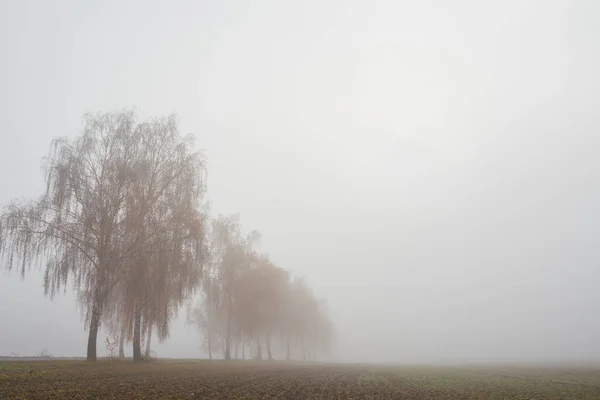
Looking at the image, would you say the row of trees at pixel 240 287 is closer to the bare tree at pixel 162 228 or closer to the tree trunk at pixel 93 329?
the bare tree at pixel 162 228

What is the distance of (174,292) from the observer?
28297 millimetres

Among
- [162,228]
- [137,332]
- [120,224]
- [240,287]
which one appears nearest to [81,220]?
[120,224]

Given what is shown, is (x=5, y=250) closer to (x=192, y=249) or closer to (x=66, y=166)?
(x=66, y=166)

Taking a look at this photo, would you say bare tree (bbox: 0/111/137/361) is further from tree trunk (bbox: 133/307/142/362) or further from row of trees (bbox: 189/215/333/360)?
row of trees (bbox: 189/215/333/360)

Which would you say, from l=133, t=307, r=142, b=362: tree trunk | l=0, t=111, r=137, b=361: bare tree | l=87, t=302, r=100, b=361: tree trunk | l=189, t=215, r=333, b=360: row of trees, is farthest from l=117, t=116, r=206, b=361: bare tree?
l=189, t=215, r=333, b=360: row of trees

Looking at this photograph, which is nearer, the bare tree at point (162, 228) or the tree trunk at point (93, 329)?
the tree trunk at point (93, 329)

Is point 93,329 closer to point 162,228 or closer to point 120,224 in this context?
point 120,224

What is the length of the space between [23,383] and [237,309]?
32.2 meters

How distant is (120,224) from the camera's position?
27266mm

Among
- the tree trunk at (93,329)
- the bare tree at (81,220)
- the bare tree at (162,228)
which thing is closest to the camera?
the bare tree at (81,220)

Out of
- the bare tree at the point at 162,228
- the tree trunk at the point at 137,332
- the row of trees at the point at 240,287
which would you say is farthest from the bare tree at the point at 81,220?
the row of trees at the point at 240,287

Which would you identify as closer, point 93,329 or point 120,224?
point 93,329

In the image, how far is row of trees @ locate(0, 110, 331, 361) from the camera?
25.2 metres

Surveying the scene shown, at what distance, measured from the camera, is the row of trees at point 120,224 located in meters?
25.2
